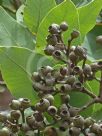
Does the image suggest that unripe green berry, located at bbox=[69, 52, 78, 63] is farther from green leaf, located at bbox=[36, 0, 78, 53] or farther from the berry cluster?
green leaf, located at bbox=[36, 0, 78, 53]

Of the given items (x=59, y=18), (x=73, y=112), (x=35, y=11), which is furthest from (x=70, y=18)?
(x=73, y=112)

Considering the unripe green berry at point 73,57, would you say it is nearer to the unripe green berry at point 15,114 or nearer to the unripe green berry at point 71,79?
the unripe green berry at point 71,79

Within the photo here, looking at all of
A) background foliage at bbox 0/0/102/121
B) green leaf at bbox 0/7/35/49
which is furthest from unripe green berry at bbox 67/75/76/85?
green leaf at bbox 0/7/35/49

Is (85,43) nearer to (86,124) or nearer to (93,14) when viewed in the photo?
(93,14)

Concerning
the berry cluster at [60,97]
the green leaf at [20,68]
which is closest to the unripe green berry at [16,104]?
the berry cluster at [60,97]

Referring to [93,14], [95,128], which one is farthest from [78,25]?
[95,128]
